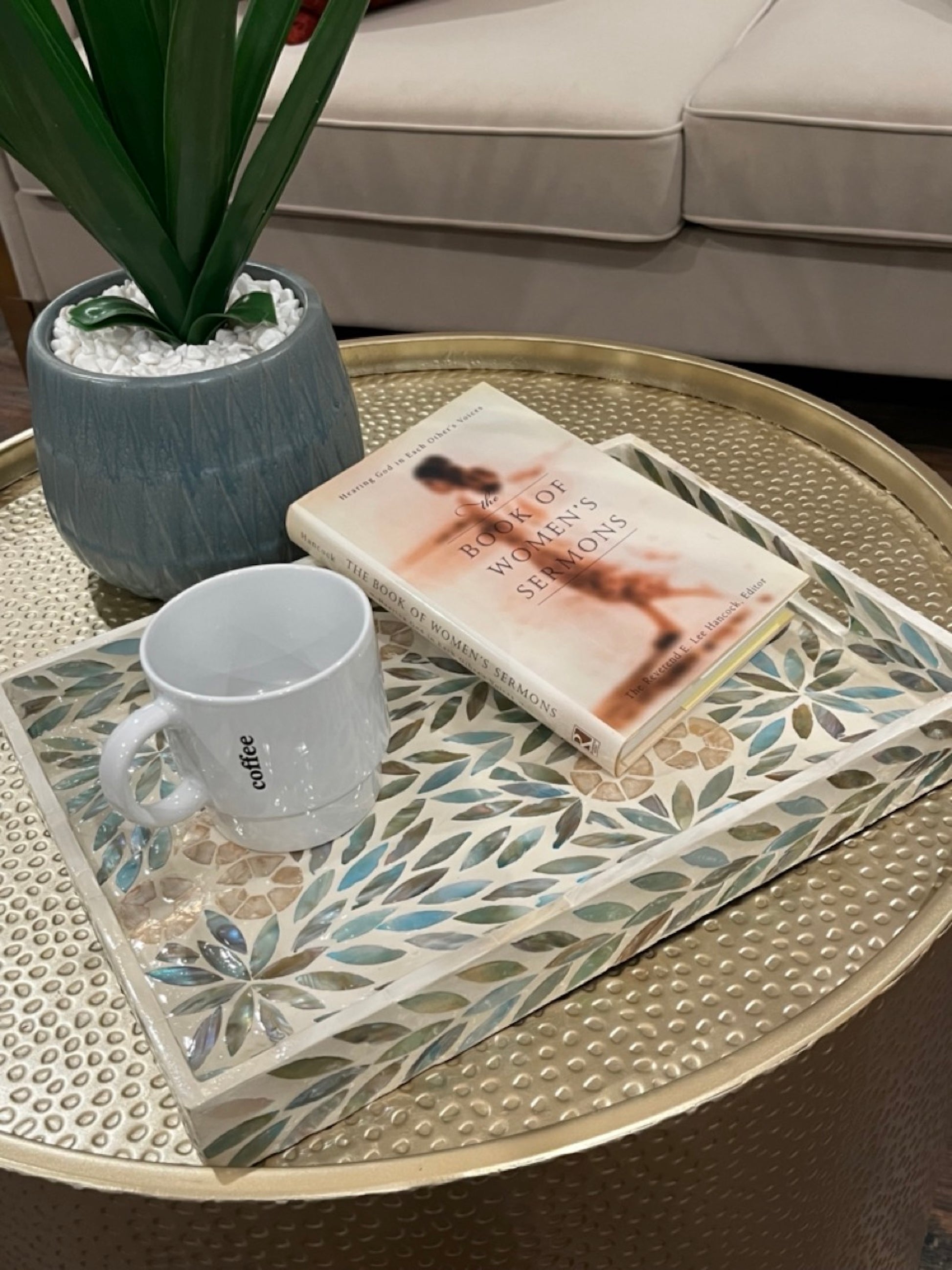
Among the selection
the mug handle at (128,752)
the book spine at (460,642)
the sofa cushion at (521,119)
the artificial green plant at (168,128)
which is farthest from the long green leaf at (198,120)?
the sofa cushion at (521,119)

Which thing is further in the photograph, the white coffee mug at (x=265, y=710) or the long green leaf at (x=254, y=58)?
the long green leaf at (x=254, y=58)

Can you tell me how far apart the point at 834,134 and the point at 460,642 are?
913mm

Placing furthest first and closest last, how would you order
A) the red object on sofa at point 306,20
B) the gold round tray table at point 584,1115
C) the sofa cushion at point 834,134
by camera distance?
1. the red object on sofa at point 306,20
2. the sofa cushion at point 834,134
3. the gold round tray table at point 584,1115

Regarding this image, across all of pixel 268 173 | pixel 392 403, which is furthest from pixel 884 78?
pixel 268 173

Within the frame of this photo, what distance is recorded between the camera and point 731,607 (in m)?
0.52

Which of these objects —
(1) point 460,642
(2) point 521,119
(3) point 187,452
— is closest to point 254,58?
(3) point 187,452

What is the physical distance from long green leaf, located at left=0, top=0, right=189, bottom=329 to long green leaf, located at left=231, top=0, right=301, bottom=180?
0.06 metres

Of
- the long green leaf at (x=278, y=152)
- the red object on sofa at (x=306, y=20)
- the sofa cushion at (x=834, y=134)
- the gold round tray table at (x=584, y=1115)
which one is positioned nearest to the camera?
the gold round tray table at (x=584, y=1115)

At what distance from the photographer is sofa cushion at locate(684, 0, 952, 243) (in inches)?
46.2

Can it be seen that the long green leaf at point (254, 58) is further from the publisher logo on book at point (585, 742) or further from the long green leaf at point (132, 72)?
the publisher logo on book at point (585, 742)

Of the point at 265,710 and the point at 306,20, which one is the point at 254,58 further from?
the point at 306,20

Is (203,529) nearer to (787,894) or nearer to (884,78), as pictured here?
(787,894)

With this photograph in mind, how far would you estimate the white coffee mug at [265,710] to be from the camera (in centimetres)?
43

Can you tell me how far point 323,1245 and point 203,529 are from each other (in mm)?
325
